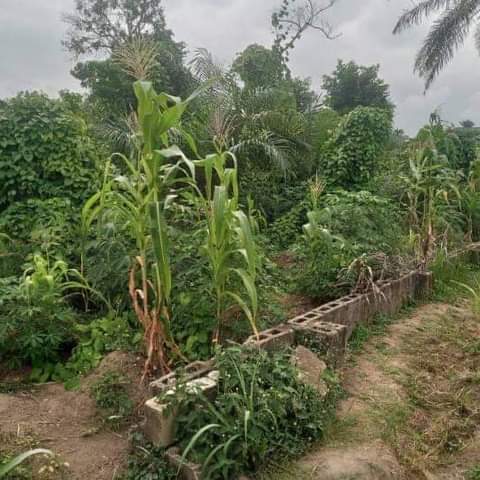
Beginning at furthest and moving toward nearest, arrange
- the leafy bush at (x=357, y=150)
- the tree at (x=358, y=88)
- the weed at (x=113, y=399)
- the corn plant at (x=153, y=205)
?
the tree at (x=358, y=88) → the leafy bush at (x=357, y=150) → the weed at (x=113, y=399) → the corn plant at (x=153, y=205)

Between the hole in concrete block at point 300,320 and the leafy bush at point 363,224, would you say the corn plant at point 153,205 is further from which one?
the leafy bush at point 363,224

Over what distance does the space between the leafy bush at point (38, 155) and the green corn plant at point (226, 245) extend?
218 cm

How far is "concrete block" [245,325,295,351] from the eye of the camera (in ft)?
8.95

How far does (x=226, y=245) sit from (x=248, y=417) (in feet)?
3.13

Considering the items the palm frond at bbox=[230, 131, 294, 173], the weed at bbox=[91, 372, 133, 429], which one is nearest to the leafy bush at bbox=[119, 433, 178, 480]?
the weed at bbox=[91, 372, 133, 429]

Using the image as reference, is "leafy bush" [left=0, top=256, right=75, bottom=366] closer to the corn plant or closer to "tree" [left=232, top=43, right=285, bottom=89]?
the corn plant

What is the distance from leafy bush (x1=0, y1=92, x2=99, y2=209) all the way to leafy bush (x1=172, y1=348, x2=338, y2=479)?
9.32 ft

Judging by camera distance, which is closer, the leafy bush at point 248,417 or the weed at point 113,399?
the leafy bush at point 248,417

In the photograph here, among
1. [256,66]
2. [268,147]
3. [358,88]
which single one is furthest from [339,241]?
[358,88]

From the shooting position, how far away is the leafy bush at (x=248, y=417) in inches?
79.5

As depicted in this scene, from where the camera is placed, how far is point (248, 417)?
203 cm

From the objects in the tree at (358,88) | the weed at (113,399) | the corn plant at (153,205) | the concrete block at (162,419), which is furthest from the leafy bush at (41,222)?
the tree at (358,88)

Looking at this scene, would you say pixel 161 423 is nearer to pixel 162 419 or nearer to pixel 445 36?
pixel 162 419

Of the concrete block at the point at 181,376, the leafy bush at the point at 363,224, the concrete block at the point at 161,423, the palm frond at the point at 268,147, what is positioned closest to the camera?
the concrete block at the point at 161,423
